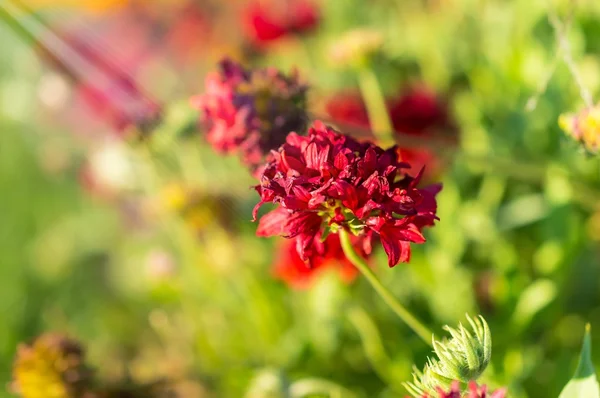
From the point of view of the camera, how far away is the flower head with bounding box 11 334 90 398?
2.80 ft

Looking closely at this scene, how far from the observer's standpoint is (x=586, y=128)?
0.70 metres

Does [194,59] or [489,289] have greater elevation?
[194,59]

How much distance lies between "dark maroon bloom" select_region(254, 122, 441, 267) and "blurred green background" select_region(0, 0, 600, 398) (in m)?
0.27

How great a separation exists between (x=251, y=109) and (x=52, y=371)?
1.41 ft

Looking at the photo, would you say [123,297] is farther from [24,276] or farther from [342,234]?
[342,234]

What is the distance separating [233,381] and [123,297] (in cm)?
92

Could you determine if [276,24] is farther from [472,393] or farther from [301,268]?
[472,393]

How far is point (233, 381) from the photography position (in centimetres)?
107

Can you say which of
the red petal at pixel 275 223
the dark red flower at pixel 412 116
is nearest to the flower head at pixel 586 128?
the red petal at pixel 275 223

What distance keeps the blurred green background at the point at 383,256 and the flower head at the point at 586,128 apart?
2cm

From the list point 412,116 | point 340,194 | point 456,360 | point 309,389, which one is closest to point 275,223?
point 340,194

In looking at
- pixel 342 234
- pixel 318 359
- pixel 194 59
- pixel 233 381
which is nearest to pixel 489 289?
pixel 318 359

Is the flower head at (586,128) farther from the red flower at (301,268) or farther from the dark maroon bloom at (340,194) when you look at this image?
the red flower at (301,268)

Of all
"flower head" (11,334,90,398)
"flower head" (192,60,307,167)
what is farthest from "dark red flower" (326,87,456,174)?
"flower head" (11,334,90,398)
